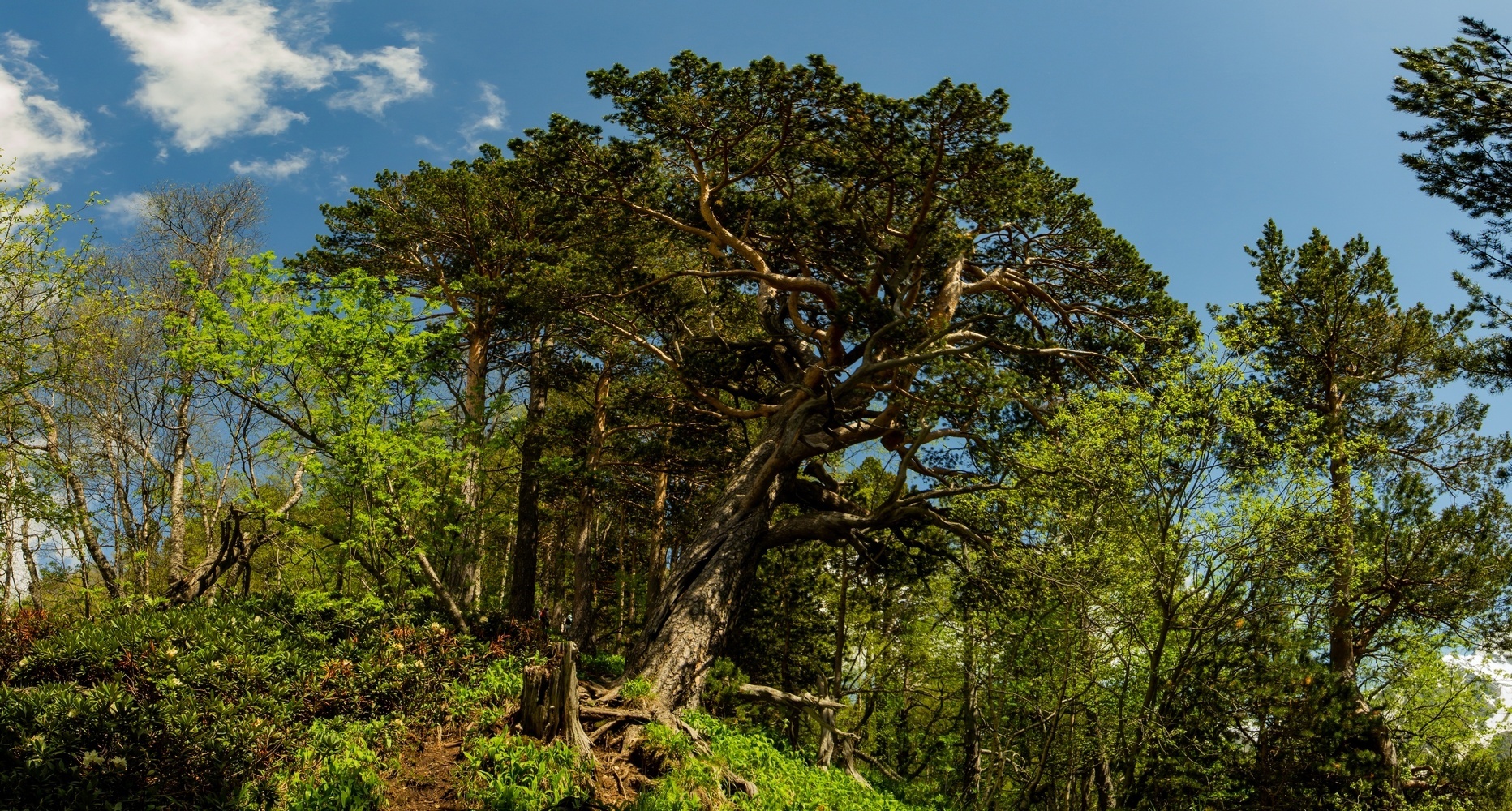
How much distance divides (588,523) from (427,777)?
10.4m

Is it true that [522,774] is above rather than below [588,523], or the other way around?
below

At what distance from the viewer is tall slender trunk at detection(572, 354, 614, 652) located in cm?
1611

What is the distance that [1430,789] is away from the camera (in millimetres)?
10523

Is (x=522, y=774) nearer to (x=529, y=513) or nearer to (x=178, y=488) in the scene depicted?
(x=529, y=513)

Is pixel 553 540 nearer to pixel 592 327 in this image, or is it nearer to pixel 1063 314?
pixel 592 327

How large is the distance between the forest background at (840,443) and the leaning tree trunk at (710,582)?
58 millimetres

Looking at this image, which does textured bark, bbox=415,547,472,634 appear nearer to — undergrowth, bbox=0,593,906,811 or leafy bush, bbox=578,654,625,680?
undergrowth, bbox=0,593,906,811

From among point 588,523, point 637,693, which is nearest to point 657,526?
point 588,523

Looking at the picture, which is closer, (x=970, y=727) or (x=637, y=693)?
(x=637, y=693)

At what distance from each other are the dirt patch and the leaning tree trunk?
2731 millimetres

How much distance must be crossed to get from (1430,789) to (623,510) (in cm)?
1380

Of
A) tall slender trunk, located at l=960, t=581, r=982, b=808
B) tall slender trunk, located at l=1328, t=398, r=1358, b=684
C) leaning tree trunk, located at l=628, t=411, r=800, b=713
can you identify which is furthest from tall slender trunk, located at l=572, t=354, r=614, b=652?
tall slender trunk, located at l=1328, t=398, r=1358, b=684

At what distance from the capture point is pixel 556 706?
8102 mm

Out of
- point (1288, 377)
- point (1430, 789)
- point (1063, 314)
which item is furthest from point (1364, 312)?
point (1430, 789)
